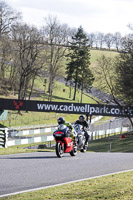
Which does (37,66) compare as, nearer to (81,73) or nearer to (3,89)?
(3,89)

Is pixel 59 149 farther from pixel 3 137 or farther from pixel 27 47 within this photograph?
pixel 27 47

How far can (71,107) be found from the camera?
45.6m

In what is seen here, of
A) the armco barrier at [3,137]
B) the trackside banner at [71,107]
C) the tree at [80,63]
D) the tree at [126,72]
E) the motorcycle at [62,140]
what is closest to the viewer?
the motorcycle at [62,140]

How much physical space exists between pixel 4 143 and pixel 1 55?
46169mm

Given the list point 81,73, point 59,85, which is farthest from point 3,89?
point 59,85

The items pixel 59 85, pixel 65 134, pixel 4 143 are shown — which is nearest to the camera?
pixel 65 134

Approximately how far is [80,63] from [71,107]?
37.8 metres

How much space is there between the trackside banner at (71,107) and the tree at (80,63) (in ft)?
117

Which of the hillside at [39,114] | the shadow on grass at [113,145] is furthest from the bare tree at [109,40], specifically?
the shadow on grass at [113,145]

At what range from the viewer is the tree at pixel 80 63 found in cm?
8250

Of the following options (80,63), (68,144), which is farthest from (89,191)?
(80,63)

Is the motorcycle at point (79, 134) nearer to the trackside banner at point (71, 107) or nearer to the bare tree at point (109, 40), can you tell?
the trackside banner at point (71, 107)

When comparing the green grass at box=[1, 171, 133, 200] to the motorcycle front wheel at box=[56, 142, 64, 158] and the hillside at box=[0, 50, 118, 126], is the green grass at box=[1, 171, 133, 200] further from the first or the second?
the hillside at box=[0, 50, 118, 126]

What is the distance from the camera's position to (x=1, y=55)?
221 feet
